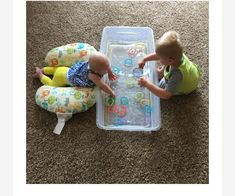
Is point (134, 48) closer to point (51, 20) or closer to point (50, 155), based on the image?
point (51, 20)

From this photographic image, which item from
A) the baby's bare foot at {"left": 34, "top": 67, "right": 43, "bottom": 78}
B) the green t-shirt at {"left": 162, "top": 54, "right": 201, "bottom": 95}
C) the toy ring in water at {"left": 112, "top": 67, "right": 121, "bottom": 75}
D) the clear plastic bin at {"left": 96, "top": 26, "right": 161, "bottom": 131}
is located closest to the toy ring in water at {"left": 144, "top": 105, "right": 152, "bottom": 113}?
the clear plastic bin at {"left": 96, "top": 26, "right": 161, "bottom": 131}

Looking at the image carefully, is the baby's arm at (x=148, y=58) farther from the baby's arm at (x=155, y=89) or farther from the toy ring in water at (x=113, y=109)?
the toy ring in water at (x=113, y=109)

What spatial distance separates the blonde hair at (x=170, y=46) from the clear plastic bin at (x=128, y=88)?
0.25 metres

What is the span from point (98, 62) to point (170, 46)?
1.03ft

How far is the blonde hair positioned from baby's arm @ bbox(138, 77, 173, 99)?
0.18m

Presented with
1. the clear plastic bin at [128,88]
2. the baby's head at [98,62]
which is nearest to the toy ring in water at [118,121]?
the clear plastic bin at [128,88]

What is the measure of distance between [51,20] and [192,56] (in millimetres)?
717

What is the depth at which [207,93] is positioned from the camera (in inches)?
63.0

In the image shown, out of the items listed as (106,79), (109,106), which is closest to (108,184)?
(109,106)

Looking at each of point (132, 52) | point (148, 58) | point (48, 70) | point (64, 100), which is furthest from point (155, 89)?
point (48, 70)

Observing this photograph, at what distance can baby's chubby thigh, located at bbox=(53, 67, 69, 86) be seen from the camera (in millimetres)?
1575

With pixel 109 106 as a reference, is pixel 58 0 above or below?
above

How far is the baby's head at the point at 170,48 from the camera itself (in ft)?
4.47

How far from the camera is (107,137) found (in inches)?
57.9
